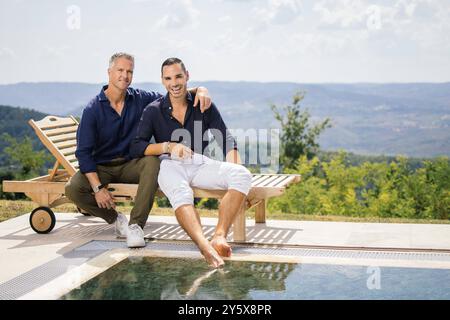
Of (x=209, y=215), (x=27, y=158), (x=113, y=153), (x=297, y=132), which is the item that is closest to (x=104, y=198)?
(x=113, y=153)

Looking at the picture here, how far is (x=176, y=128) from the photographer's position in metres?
4.61

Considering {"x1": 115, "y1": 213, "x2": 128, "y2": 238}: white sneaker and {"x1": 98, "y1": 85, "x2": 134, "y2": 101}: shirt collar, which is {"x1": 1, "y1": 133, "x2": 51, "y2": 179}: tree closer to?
{"x1": 98, "y1": 85, "x2": 134, "y2": 101}: shirt collar

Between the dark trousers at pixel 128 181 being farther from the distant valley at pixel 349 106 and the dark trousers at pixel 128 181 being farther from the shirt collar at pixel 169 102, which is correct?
the distant valley at pixel 349 106

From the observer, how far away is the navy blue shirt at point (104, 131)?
464 cm

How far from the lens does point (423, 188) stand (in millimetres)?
8422

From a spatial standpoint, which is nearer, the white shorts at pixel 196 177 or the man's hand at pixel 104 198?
the white shorts at pixel 196 177

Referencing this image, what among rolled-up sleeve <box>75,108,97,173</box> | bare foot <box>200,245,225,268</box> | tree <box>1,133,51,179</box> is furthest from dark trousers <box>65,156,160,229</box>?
tree <box>1,133,51,179</box>

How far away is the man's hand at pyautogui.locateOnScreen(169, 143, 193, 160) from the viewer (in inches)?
172

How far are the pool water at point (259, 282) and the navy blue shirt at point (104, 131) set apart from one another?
3.94 feet

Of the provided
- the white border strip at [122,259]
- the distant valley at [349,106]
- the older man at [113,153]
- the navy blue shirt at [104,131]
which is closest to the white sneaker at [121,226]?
the older man at [113,153]
